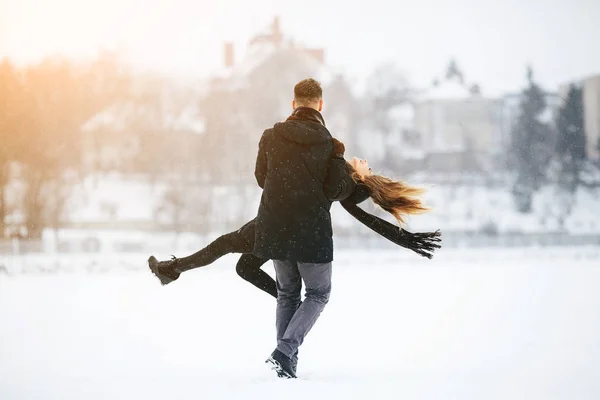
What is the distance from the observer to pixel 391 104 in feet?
180

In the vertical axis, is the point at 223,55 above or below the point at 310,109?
above

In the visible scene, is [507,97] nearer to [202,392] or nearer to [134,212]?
[134,212]

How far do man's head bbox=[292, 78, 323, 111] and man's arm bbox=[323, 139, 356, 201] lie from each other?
0.29m

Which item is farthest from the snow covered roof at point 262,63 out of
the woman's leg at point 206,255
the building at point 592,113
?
the woman's leg at point 206,255

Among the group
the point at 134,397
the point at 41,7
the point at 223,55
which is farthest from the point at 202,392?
the point at 41,7

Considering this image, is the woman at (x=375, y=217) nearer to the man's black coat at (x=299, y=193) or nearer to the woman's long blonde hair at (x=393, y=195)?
the woman's long blonde hair at (x=393, y=195)

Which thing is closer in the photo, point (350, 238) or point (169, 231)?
point (350, 238)

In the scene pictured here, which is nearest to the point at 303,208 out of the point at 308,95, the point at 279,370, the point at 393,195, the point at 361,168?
the point at 361,168

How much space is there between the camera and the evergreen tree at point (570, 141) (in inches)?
2024

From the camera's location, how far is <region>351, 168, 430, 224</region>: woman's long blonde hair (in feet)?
16.3

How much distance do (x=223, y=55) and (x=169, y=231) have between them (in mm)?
22095

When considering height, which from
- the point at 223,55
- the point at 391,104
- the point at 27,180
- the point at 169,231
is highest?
the point at 223,55

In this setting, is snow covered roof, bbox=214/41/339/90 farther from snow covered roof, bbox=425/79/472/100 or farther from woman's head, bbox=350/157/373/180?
woman's head, bbox=350/157/373/180

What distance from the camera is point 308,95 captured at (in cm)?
495
